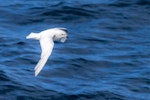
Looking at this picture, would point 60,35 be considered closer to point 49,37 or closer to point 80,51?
point 49,37

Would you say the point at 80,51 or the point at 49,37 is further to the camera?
the point at 80,51

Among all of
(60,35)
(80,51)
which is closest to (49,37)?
(60,35)

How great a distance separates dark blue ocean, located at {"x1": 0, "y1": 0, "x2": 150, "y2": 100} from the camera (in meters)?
13.3

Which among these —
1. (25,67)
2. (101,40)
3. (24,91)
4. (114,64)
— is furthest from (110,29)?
(24,91)

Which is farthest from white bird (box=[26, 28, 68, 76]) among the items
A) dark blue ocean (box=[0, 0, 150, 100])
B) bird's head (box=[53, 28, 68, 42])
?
dark blue ocean (box=[0, 0, 150, 100])

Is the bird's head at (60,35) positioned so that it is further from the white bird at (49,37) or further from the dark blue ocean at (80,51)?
the dark blue ocean at (80,51)

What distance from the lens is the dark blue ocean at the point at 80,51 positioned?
523 inches

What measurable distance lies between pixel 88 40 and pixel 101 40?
0.92 feet

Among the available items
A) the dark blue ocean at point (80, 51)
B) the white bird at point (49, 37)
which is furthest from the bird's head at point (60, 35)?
the dark blue ocean at point (80, 51)

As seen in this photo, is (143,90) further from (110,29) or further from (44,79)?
(110,29)

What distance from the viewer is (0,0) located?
19094 millimetres

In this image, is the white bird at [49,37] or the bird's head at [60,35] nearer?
the white bird at [49,37]

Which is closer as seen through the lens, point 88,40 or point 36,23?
point 88,40

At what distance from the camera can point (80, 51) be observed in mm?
15117
